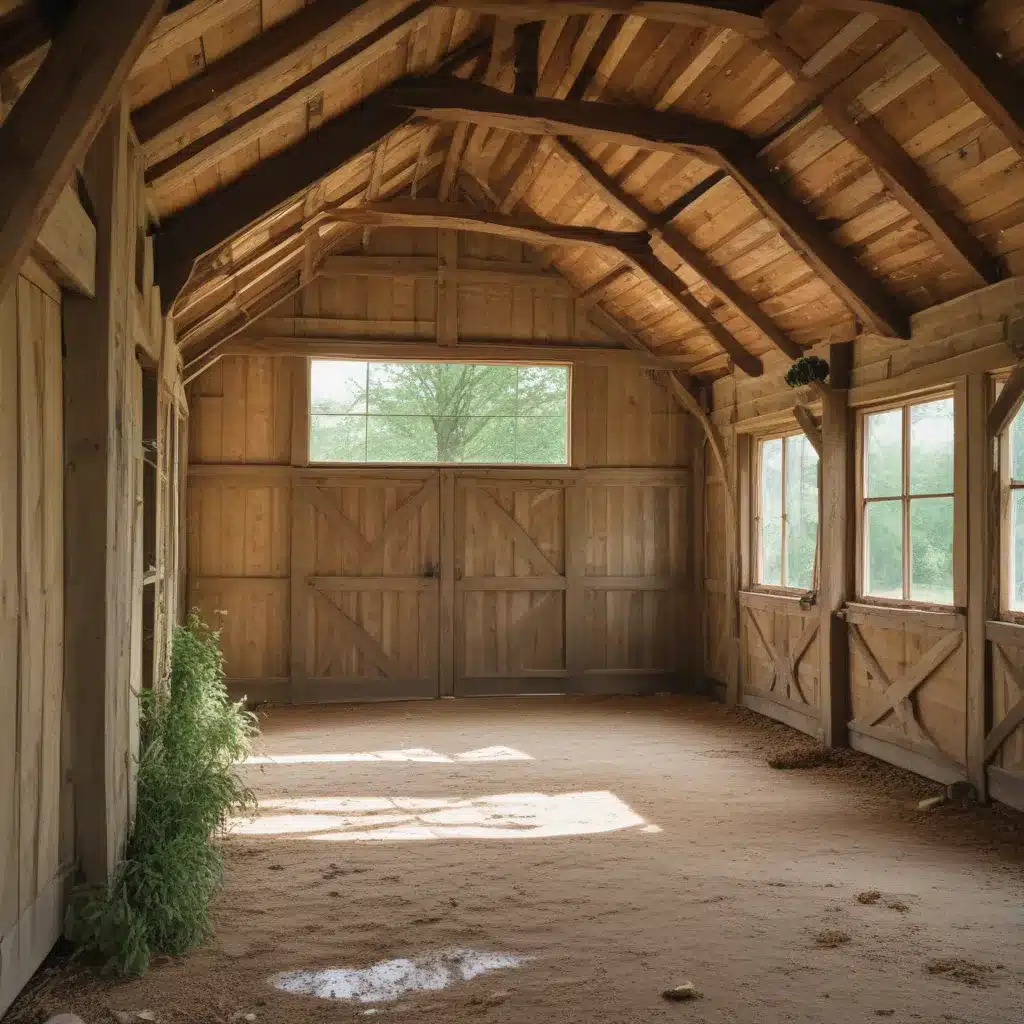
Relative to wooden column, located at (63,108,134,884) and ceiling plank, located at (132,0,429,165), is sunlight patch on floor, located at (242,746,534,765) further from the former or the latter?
ceiling plank, located at (132,0,429,165)

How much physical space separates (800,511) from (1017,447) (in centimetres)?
276

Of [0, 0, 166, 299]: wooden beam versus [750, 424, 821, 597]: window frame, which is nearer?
[0, 0, 166, 299]: wooden beam

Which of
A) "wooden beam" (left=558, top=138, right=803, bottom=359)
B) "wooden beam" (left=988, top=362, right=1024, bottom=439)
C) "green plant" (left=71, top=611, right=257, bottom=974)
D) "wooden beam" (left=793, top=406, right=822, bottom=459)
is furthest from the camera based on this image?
"wooden beam" (left=793, top=406, right=822, bottom=459)

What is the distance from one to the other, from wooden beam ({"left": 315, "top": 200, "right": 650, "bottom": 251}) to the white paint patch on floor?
18.3 ft

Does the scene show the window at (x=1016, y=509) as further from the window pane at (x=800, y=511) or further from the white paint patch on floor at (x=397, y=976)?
the white paint patch on floor at (x=397, y=976)

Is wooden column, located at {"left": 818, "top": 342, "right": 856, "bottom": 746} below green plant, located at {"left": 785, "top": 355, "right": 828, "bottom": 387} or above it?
below

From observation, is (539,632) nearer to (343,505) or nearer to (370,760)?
(343,505)

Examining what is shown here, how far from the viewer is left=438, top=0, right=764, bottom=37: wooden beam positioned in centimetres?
483

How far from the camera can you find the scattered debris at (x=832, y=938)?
Answer: 3.86 m

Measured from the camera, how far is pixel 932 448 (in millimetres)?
6477

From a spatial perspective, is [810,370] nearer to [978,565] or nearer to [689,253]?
[689,253]

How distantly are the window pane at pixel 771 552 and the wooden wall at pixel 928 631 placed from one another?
21 cm

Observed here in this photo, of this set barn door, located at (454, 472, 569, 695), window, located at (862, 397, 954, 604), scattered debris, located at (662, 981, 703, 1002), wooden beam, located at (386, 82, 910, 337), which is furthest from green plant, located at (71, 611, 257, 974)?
window, located at (862, 397, 954, 604)

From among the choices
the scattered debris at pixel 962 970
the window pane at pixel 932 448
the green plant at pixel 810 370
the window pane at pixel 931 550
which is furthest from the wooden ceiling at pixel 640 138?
the scattered debris at pixel 962 970
